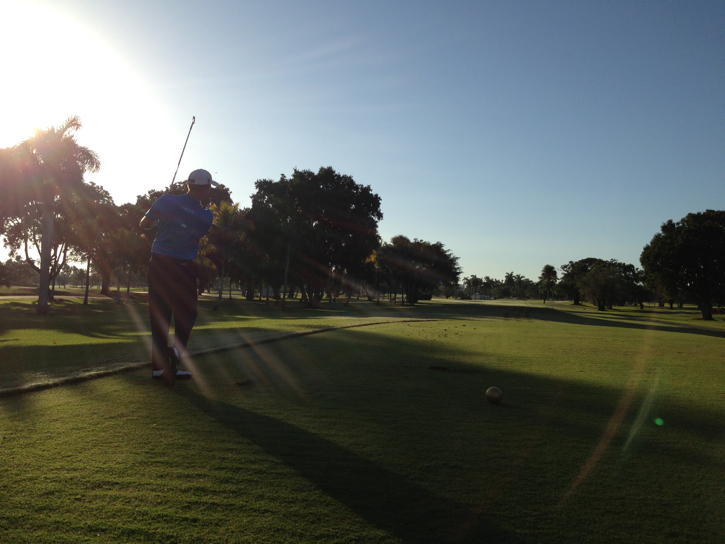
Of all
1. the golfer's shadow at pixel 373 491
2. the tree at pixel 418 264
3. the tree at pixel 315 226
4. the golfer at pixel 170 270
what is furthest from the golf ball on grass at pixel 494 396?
the tree at pixel 418 264

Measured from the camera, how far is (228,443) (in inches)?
134

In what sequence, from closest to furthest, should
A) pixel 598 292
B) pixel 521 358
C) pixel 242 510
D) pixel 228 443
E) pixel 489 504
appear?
pixel 242 510 → pixel 489 504 → pixel 228 443 → pixel 521 358 → pixel 598 292

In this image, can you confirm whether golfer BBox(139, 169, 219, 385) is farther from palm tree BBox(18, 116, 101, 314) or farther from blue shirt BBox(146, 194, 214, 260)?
palm tree BBox(18, 116, 101, 314)

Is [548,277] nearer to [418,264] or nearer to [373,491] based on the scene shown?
[418,264]

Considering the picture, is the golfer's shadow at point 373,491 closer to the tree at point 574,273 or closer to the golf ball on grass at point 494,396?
the golf ball on grass at point 494,396

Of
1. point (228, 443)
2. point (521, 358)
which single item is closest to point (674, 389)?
point (521, 358)

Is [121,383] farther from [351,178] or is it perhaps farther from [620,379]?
[351,178]

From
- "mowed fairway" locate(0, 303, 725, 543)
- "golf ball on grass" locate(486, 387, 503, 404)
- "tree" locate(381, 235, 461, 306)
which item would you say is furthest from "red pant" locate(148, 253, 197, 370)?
"tree" locate(381, 235, 461, 306)

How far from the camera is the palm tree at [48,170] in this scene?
2975 centimetres

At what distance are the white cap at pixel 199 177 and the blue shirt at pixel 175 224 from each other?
0.78ft

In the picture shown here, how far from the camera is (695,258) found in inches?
2101

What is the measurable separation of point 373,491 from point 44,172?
115 ft

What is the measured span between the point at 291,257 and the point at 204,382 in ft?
150

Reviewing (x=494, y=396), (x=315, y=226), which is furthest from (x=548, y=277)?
(x=494, y=396)
